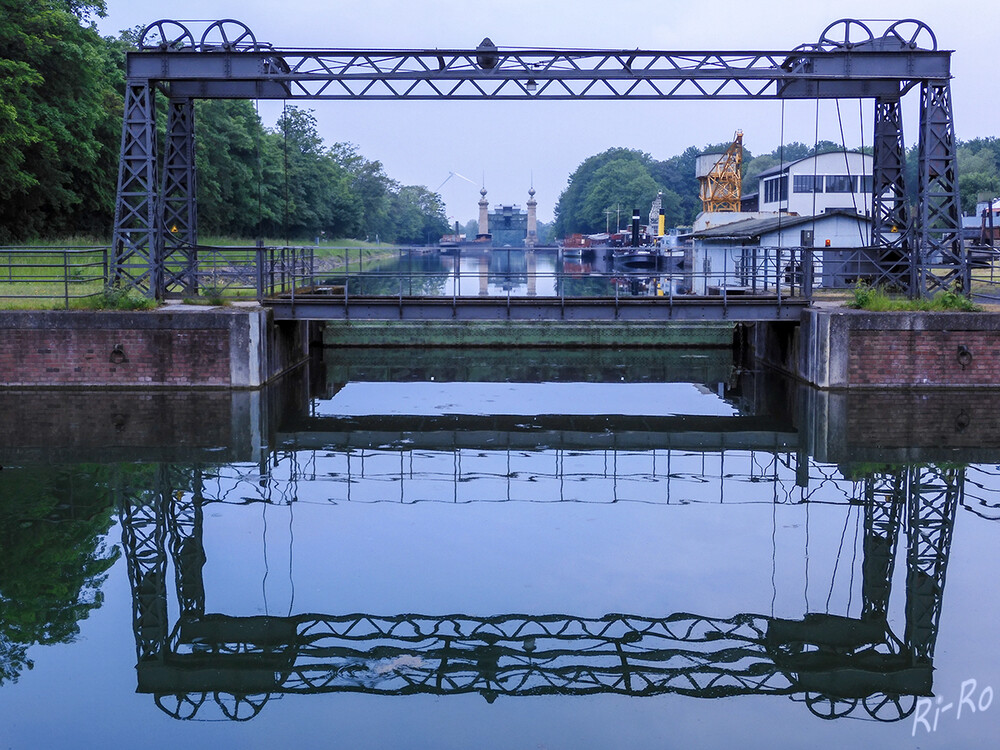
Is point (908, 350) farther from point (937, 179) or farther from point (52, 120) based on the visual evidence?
point (52, 120)

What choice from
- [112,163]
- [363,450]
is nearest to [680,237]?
[112,163]

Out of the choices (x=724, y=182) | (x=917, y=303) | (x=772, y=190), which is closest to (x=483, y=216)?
(x=724, y=182)

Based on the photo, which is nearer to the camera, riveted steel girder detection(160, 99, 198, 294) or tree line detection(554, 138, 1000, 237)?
riveted steel girder detection(160, 99, 198, 294)

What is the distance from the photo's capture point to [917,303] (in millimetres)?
21594

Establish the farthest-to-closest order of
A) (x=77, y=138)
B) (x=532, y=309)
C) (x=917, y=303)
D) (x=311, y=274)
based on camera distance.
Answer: (x=77, y=138), (x=311, y=274), (x=532, y=309), (x=917, y=303)

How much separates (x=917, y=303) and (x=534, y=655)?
15.8m

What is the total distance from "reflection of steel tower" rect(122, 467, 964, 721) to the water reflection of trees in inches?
25.1

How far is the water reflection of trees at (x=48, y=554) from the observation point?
8.95 metres

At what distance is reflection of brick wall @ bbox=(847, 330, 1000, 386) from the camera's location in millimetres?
20797

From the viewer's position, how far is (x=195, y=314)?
20.8 metres

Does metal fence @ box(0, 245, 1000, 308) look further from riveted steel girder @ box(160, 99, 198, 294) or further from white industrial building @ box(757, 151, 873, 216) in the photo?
white industrial building @ box(757, 151, 873, 216)

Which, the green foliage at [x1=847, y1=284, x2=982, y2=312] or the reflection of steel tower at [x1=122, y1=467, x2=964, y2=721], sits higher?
the green foliage at [x1=847, y1=284, x2=982, y2=312]

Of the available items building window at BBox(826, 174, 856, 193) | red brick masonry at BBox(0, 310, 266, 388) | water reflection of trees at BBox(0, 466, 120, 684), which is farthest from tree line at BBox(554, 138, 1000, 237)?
water reflection of trees at BBox(0, 466, 120, 684)

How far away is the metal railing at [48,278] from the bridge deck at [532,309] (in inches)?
153
